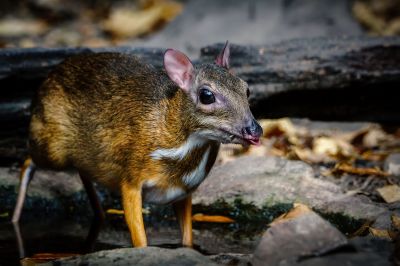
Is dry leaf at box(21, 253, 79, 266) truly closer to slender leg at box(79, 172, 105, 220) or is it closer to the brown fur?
the brown fur

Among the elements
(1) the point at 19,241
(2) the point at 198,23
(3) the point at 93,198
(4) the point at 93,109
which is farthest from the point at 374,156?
(2) the point at 198,23

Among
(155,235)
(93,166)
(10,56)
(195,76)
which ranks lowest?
(155,235)

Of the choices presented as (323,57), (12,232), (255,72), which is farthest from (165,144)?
(323,57)

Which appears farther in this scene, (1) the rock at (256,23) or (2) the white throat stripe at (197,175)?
(1) the rock at (256,23)

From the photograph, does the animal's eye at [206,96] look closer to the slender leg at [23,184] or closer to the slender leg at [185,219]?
the slender leg at [185,219]

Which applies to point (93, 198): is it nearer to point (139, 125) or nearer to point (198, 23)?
point (139, 125)

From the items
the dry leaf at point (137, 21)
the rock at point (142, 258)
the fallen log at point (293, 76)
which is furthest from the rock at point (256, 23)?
the rock at point (142, 258)

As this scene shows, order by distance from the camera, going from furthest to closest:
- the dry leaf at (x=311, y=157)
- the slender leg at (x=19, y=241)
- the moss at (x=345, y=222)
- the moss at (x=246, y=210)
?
1. the dry leaf at (x=311, y=157)
2. the moss at (x=246, y=210)
3. the moss at (x=345, y=222)
4. the slender leg at (x=19, y=241)

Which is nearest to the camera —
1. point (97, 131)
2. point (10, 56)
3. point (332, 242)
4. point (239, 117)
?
point (332, 242)

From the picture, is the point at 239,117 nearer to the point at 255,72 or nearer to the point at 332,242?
the point at 332,242
